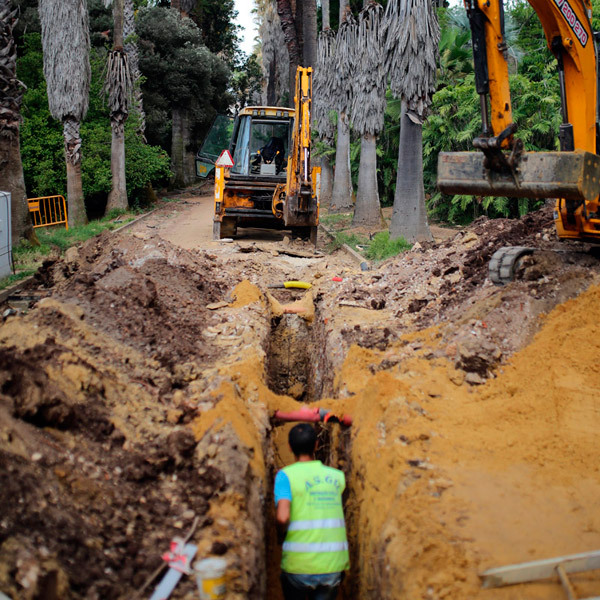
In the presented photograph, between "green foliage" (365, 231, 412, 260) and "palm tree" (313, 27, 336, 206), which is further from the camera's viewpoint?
"palm tree" (313, 27, 336, 206)

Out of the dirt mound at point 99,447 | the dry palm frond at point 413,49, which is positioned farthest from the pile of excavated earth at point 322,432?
the dry palm frond at point 413,49

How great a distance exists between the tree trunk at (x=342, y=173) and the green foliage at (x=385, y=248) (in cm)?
826

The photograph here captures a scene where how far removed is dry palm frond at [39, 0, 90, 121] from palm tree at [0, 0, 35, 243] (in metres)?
4.61

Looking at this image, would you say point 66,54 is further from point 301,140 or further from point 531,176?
point 531,176

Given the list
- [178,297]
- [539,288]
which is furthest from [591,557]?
[178,297]

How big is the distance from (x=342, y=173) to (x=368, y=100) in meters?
5.31

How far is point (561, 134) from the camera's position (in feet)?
24.6

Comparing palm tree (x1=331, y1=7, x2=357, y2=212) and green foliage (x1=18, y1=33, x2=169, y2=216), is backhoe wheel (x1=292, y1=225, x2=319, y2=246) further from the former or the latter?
green foliage (x1=18, y1=33, x2=169, y2=216)

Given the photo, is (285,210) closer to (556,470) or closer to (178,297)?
(178,297)

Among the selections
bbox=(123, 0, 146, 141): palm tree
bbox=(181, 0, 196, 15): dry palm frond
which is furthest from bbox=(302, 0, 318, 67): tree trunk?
bbox=(181, 0, 196, 15): dry palm frond

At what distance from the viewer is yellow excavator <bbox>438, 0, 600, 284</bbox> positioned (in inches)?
251

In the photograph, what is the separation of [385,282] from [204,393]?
5888 millimetres

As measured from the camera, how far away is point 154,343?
7.61 m

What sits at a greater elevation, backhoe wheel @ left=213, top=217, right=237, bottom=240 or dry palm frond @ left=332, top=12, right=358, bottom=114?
dry palm frond @ left=332, top=12, right=358, bottom=114
